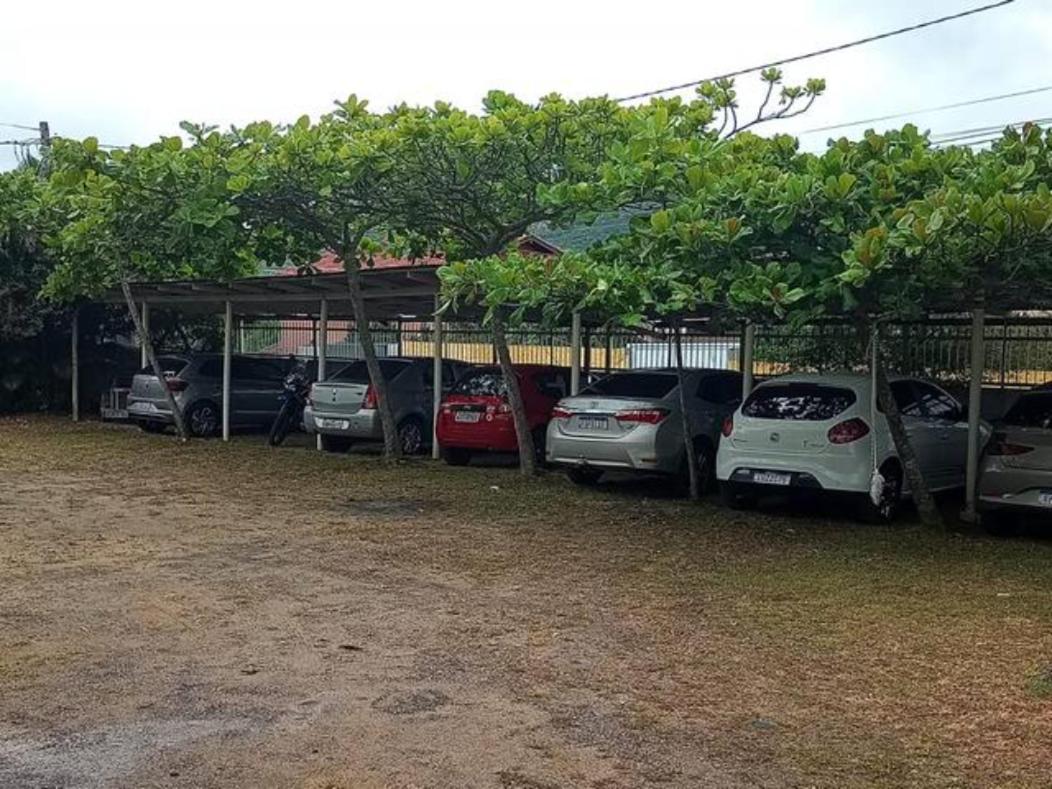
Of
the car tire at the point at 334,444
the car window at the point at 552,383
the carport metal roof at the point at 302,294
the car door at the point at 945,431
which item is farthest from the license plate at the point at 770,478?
the car tire at the point at 334,444

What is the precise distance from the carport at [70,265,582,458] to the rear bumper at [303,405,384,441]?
32.9 inches

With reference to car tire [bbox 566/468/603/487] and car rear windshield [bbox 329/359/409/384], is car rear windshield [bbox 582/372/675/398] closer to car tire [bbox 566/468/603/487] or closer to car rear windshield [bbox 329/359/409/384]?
car tire [bbox 566/468/603/487]

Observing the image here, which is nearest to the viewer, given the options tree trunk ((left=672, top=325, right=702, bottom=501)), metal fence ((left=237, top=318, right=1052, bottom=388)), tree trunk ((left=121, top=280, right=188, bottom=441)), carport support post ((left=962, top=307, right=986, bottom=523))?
carport support post ((left=962, top=307, right=986, bottom=523))

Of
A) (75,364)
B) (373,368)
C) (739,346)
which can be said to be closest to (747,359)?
(739,346)

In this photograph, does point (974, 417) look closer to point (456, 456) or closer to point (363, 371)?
point (456, 456)

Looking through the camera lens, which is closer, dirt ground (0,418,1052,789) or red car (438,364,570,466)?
dirt ground (0,418,1052,789)


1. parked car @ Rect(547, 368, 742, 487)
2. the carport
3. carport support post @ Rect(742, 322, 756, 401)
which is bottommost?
parked car @ Rect(547, 368, 742, 487)

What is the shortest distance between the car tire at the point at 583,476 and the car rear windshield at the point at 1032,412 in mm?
4858

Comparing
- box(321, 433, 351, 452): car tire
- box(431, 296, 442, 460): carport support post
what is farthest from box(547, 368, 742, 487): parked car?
box(321, 433, 351, 452): car tire

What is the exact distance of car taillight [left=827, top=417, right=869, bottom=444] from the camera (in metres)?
10.3

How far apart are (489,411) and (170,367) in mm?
7354

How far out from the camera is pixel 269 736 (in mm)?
4965

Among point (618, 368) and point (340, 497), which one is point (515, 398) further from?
point (618, 368)

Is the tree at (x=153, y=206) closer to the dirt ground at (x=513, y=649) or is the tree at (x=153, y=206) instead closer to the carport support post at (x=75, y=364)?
the dirt ground at (x=513, y=649)
